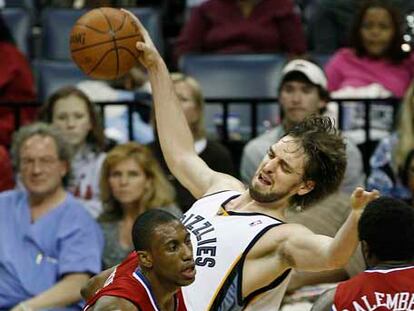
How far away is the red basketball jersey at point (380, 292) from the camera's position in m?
5.12

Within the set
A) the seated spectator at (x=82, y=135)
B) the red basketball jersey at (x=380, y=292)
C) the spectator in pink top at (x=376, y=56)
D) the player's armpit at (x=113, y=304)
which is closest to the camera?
the player's armpit at (x=113, y=304)

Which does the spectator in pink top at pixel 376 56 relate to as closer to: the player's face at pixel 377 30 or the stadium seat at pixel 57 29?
the player's face at pixel 377 30

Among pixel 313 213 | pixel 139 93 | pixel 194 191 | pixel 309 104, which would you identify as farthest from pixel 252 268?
pixel 139 93

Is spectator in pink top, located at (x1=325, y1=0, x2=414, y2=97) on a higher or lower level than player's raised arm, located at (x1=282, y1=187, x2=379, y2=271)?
higher

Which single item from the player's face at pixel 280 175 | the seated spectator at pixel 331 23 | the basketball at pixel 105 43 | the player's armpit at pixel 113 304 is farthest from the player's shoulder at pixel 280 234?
the seated spectator at pixel 331 23

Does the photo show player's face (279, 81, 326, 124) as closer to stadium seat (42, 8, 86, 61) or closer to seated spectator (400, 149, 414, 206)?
seated spectator (400, 149, 414, 206)

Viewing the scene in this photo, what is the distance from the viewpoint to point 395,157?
7.73 meters

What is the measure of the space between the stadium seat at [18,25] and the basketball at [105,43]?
3340mm

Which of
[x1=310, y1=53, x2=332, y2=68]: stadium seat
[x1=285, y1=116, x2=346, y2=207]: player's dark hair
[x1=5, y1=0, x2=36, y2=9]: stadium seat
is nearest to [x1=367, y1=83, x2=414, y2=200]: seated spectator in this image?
[x1=310, y1=53, x2=332, y2=68]: stadium seat

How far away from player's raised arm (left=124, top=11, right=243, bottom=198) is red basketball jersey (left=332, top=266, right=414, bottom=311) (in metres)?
1.01

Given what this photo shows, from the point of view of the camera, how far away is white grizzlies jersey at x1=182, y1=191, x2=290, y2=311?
540cm

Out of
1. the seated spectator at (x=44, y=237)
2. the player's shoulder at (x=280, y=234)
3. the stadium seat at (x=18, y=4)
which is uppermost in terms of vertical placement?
the stadium seat at (x=18, y=4)

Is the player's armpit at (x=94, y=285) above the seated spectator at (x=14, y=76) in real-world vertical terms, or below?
below

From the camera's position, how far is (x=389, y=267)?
17.0 feet
